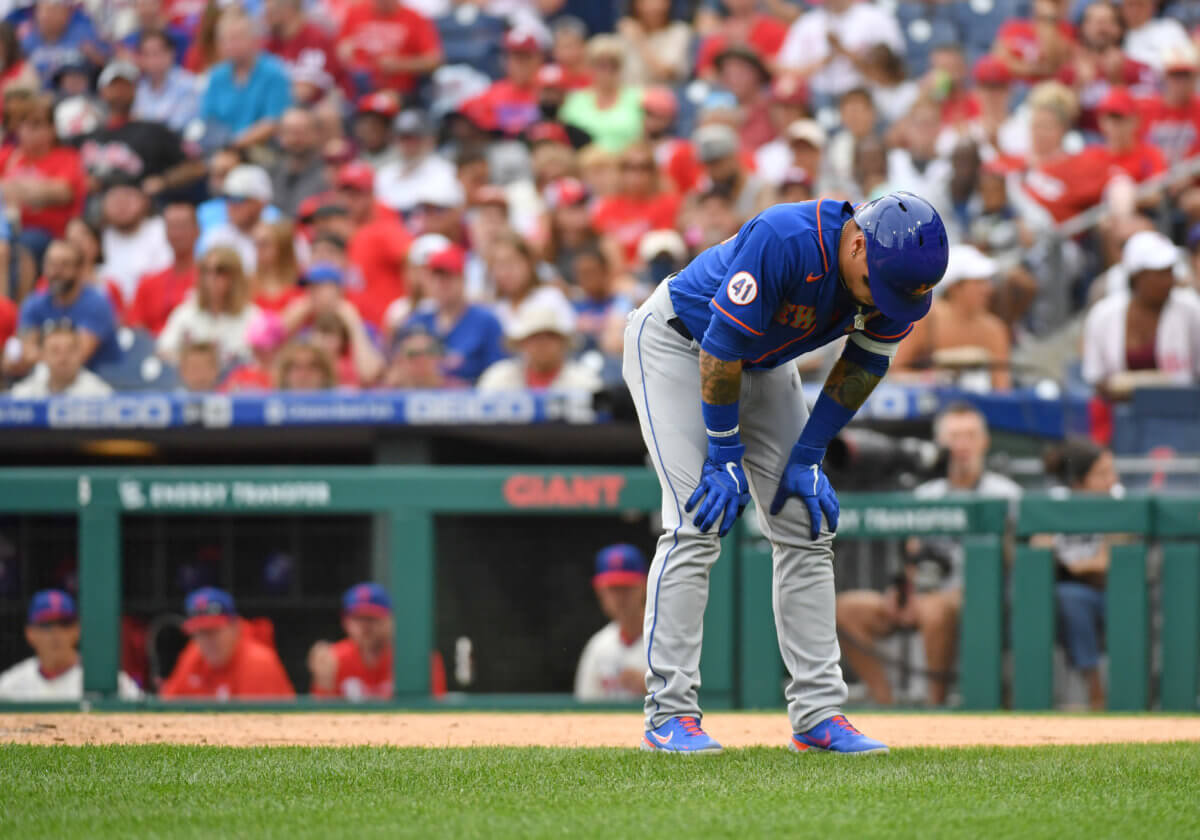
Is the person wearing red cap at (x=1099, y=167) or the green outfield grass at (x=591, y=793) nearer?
the green outfield grass at (x=591, y=793)

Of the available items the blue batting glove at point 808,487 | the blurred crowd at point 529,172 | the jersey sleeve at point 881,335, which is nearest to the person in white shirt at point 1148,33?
the blurred crowd at point 529,172

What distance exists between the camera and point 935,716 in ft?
19.5

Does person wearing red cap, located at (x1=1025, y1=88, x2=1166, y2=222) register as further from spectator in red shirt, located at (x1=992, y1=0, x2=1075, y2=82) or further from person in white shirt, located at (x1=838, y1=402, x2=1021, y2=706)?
person in white shirt, located at (x1=838, y1=402, x2=1021, y2=706)

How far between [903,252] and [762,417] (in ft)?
2.45

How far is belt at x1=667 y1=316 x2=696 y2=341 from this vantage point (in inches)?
167

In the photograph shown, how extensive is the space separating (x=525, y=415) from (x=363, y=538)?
4.10 feet

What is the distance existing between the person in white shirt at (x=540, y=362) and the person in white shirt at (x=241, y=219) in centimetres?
252

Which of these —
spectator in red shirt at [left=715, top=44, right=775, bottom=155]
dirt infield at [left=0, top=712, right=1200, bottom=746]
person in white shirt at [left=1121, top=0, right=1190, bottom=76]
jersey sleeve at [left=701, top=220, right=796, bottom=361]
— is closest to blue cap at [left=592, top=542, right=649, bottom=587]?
dirt infield at [left=0, top=712, right=1200, bottom=746]

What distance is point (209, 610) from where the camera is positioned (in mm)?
6633

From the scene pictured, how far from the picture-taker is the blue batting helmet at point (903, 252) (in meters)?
3.69

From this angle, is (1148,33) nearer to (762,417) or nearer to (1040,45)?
(1040,45)

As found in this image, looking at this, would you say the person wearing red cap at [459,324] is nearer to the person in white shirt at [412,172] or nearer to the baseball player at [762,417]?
the person in white shirt at [412,172]

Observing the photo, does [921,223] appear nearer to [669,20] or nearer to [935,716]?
[935,716]

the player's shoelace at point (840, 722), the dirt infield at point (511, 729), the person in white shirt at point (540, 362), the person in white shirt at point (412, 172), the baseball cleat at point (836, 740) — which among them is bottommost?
the dirt infield at point (511, 729)
